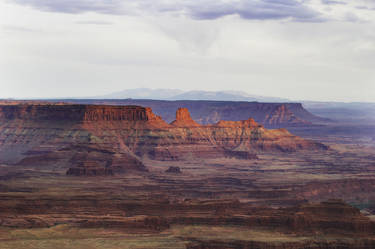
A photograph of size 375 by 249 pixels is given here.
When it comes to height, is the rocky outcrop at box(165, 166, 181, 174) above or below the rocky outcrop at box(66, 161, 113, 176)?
below

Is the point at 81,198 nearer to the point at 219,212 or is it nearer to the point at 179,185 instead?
the point at 219,212

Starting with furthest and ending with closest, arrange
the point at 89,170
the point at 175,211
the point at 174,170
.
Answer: the point at 174,170 < the point at 89,170 < the point at 175,211

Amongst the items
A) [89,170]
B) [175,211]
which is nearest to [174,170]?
[89,170]

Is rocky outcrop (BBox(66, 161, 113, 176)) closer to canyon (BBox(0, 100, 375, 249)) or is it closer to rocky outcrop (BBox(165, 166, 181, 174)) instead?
canyon (BBox(0, 100, 375, 249))

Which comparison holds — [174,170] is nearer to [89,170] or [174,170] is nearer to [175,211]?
[89,170]

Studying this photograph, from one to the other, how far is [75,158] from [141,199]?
204ft

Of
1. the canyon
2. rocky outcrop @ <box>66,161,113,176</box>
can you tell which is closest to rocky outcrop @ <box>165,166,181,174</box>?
the canyon

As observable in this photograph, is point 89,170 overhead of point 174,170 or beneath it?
overhead

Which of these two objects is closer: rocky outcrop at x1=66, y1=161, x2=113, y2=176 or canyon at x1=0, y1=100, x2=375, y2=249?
canyon at x1=0, y1=100, x2=375, y2=249


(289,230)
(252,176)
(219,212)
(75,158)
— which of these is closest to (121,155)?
(75,158)

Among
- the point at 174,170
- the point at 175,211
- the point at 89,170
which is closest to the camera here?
the point at 175,211

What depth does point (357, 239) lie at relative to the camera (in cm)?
10019

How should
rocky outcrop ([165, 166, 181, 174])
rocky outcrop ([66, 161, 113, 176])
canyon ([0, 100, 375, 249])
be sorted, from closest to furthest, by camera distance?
canyon ([0, 100, 375, 249]) < rocky outcrop ([66, 161, 113, 176]) < rocky outcrop ([165, 166, 181, 174])

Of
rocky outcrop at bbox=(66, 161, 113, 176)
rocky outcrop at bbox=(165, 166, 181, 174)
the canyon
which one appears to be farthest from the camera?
rocky outcrop at bbox=(165, 166, 181, 174)
